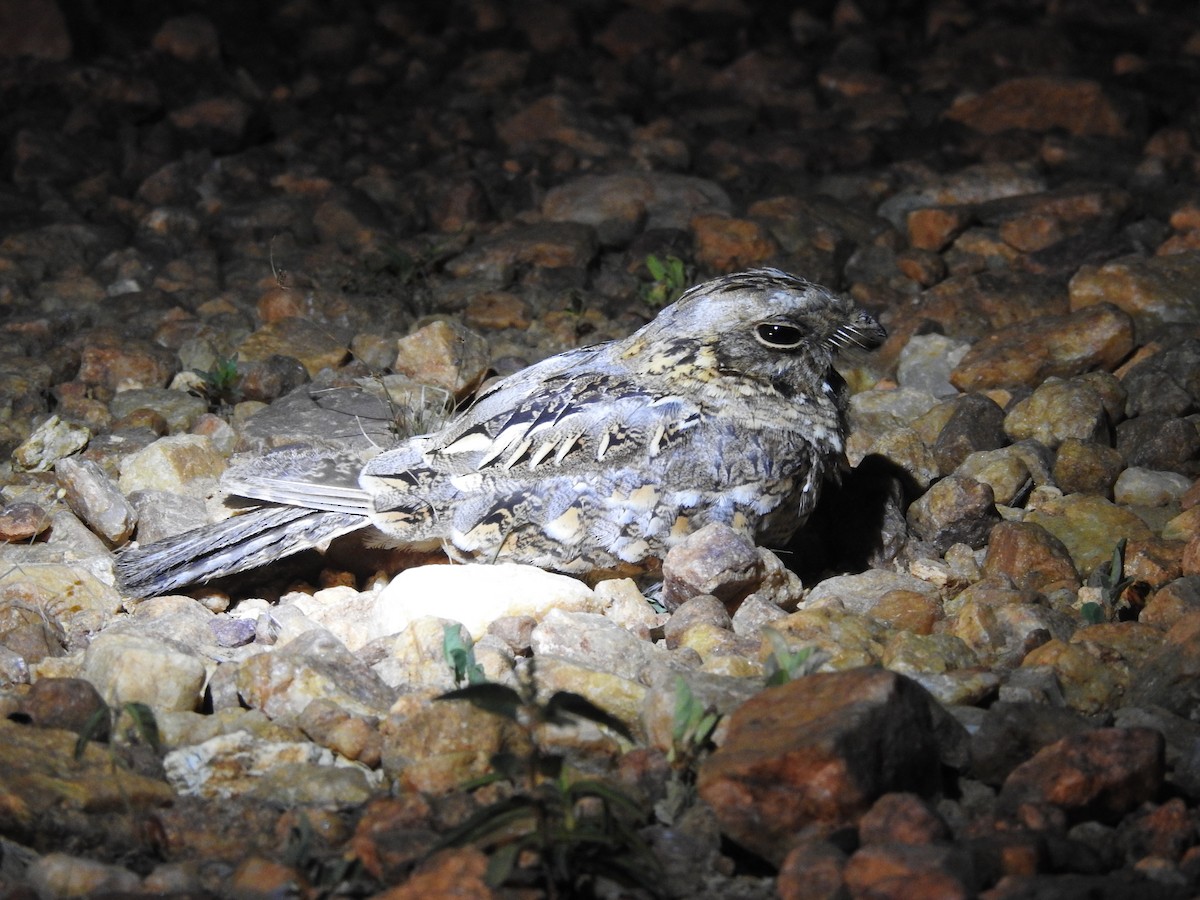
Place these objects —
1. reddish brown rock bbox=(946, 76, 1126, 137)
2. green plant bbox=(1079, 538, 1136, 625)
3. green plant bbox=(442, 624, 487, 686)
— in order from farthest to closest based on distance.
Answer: reddish brown rock bbox=(946, 76, 1126, 137) → green plant bbox=(1079, 538, 1136, 625) → green plant bbox=(442, 624, 487, 686)

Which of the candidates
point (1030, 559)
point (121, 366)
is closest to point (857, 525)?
point (1030, 559)

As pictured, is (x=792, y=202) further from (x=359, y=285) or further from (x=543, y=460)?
(x=543, y=460)

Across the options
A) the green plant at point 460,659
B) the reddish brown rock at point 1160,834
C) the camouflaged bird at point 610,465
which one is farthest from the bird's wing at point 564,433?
the reddish brown rock at point 1160,834

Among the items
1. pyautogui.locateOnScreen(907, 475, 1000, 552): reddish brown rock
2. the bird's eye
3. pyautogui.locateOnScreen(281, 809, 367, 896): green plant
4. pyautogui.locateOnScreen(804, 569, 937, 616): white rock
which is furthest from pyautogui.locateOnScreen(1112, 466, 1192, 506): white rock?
pyautogui.locateOnScreen(281, 809, 367, 896): green plant

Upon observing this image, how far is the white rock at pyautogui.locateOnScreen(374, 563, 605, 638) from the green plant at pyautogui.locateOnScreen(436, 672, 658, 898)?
2.51 feet

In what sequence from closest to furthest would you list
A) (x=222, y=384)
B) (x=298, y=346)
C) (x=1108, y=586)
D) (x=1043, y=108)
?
(x=1108, y=586) < (x=222, y=384) < (x=298, y=346) < (x=1043, y=108)

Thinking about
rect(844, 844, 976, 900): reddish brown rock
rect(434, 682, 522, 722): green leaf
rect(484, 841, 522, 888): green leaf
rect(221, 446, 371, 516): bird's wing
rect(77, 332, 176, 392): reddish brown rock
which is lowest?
rect(77, 332, 176, 392): reddish brown rock

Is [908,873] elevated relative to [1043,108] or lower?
elevated

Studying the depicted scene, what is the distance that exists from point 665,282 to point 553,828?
3056mm

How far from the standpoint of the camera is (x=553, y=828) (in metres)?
2.07

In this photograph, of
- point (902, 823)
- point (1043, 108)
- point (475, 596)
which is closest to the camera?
point (902, 823)

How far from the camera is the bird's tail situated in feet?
10.6

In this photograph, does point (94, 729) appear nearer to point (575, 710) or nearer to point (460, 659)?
point (460, 659)

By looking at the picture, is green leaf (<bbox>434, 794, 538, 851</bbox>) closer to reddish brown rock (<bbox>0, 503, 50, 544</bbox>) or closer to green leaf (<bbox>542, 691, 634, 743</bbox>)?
green leaf (<bbox>542, 691, 634, 743</bbox>)
